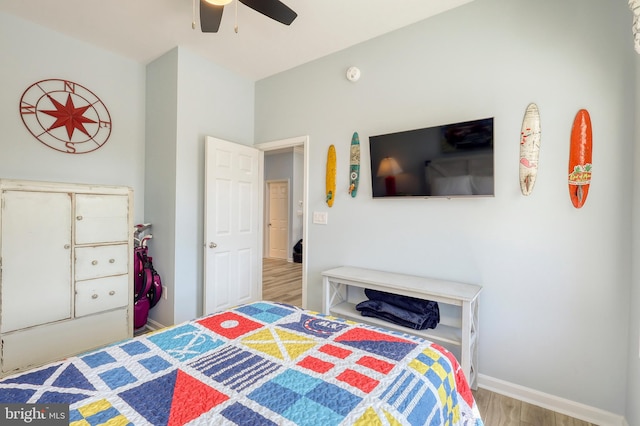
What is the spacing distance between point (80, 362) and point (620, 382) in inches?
109

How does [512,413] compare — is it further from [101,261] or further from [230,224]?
[101,261]

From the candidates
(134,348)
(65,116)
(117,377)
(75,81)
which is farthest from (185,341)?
(75,81)

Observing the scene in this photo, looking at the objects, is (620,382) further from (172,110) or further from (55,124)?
(55,124)

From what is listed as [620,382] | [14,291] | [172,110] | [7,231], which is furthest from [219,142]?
[620,382]

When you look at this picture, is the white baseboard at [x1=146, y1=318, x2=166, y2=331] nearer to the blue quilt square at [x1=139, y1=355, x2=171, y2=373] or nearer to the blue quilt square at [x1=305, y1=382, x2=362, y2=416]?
the blue quilt square at [x1=139, y1=355, x2=171, y2=373]

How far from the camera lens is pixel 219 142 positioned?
310 centimetres

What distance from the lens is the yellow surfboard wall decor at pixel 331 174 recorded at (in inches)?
115

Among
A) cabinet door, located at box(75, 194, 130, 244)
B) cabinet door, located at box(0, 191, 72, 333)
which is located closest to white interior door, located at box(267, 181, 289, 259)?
cabinet door, located at box(75, 194, 130, 244)

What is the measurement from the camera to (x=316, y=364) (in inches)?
44.7

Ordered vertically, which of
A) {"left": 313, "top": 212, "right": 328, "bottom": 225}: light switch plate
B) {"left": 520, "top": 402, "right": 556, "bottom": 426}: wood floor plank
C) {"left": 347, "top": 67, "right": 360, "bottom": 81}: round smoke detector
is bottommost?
{"left": 520, "top": 402, "right": 556, "bottom": 426}: wood floor plank

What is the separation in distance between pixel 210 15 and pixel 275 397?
7.38ft

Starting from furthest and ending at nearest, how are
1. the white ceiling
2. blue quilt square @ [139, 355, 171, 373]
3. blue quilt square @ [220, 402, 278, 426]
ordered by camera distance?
the white ceiling → blue quilt square @ [139, 355, 171, 373] → blue quilt square @ [220, 402, 278, 426]

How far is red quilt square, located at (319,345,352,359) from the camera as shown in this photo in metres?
1.21

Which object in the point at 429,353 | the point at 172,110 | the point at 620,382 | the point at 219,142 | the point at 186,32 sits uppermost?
the point at 186,32
